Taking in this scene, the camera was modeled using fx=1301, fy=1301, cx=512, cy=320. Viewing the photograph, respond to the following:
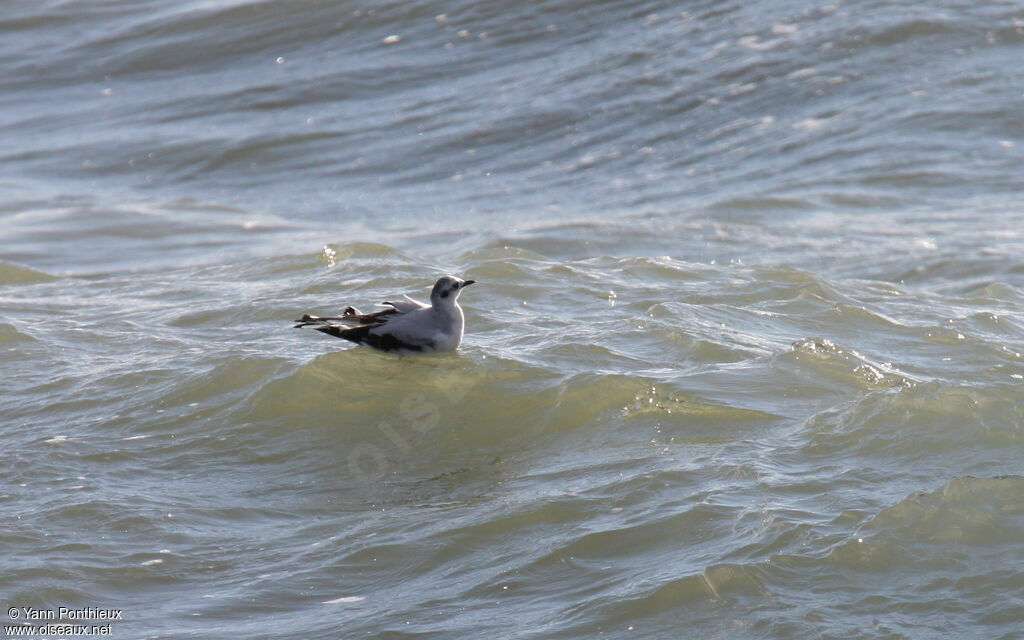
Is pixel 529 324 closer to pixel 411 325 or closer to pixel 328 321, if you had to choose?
pixel 411 325

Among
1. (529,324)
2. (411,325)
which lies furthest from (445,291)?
(529,324)

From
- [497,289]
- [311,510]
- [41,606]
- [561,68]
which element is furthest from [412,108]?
[41,606]

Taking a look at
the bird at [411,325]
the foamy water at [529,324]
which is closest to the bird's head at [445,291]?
the bird at [411,325]

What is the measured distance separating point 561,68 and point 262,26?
4605mm

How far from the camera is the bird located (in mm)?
7297

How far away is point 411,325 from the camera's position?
729 centimetres

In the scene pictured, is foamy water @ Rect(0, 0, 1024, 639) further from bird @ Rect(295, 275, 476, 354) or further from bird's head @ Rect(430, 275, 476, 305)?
bird's head @ Rect(430, 275, 476, 305)

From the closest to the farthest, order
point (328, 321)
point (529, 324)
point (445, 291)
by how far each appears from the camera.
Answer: point (328, 321) → point (445, 291) → point (529, 324)

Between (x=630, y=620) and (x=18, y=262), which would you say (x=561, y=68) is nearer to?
(x=18, y=262)

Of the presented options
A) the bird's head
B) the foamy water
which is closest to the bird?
the bird's head

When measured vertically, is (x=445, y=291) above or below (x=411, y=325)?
above

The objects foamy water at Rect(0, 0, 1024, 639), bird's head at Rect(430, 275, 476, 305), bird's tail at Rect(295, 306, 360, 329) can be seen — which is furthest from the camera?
bird's head at Rect(430, 275, 476, 305)

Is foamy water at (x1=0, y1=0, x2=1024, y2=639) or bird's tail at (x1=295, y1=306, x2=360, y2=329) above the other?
bird's tail at (x1=295, y1=306, x2=360, y2=329)

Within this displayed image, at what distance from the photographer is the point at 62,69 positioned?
1786cm
